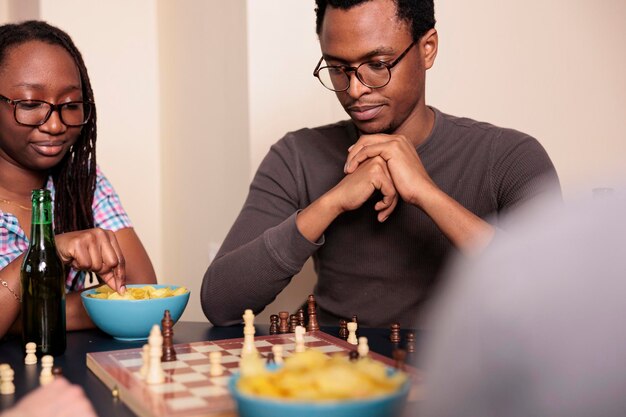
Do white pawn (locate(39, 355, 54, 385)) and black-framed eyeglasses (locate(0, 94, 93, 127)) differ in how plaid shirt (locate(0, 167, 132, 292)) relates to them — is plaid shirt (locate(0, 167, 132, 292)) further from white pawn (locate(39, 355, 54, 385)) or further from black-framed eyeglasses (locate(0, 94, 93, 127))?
white pawn (locate(39, 355, 54, 385))

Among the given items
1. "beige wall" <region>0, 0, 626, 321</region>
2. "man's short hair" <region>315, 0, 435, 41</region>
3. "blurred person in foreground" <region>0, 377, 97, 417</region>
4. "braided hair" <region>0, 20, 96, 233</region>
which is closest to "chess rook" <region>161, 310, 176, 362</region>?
"blurred person in foreground" <region>0, 377, 97, 417</region>

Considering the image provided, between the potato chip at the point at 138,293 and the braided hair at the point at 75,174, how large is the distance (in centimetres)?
48

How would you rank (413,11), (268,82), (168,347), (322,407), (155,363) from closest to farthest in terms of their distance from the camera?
(322,407), (155,363), (168,347), (413,11), (268,82)

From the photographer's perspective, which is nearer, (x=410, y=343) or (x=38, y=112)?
(x=410, y=343)

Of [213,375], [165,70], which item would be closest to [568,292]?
[213,375]

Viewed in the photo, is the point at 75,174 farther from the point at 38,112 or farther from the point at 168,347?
the point at 168,347

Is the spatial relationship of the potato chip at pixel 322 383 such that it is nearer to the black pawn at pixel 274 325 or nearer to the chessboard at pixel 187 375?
the chessboard at pixel 187 375

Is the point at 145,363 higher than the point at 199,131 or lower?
lower

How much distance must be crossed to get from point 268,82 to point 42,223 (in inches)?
57.9

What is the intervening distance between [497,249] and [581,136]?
85.6 inches

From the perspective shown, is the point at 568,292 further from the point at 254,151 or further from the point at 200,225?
the point at 200,225

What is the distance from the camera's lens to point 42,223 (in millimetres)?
1448

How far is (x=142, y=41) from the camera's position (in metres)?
3.28

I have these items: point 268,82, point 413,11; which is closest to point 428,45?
point 413,11
